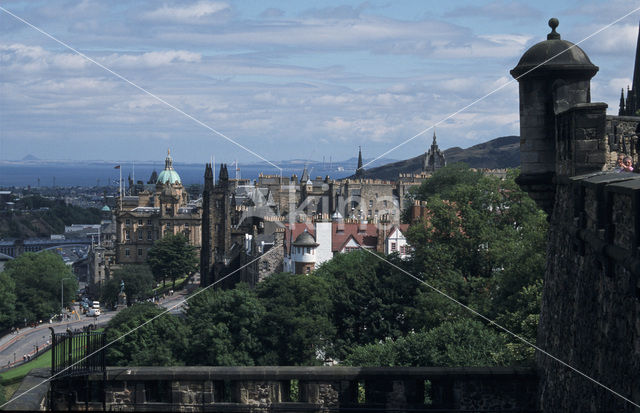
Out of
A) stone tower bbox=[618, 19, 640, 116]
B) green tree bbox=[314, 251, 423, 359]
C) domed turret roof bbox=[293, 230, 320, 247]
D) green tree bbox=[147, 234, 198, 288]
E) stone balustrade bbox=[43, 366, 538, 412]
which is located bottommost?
green tree bbox=[147, 234, 198, 288]

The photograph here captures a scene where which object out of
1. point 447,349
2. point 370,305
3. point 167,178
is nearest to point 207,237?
point 370,305

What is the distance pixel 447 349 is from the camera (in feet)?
95.5

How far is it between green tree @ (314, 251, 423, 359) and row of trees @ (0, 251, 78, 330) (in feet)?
206

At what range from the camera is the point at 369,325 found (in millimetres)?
45156

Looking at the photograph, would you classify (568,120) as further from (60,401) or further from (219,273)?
(219,273)

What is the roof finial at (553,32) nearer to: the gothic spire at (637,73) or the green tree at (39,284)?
the gothic spire at (637,73)

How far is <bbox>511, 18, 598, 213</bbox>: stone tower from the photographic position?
12.0 m

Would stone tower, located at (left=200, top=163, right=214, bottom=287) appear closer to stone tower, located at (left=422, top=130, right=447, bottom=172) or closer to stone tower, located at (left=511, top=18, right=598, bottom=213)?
stone tower, located at (left=422, top=130, right=447, bottom=172)

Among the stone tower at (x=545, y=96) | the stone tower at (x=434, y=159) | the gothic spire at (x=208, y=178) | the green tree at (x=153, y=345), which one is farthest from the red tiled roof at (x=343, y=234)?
the stone tower at (x=434, y=159)

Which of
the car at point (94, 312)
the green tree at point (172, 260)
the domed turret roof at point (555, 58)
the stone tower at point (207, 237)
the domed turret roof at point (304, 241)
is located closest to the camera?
the domed turret roof at point (555, 58)

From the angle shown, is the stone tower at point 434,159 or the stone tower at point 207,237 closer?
the stone tower at point 207,237

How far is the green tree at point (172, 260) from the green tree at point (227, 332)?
8175 cm

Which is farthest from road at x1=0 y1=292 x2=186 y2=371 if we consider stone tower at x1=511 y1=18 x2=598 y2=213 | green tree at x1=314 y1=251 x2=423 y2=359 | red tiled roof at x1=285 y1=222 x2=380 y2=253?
stone tower at x1=511 y1=18 x2=598 y2=213

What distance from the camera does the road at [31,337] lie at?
8050cm
